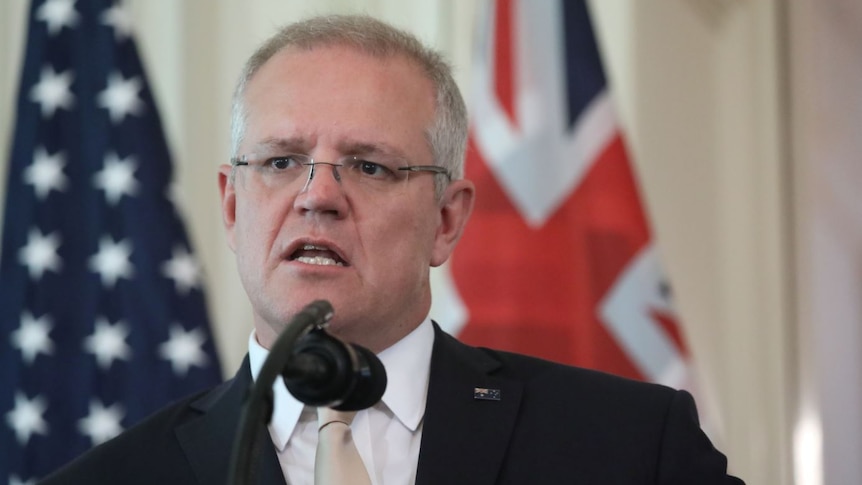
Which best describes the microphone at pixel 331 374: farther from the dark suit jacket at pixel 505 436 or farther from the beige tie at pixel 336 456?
the dark suit jacket at pixel 505 436

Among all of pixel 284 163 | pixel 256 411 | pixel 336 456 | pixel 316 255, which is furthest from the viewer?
pixel 284 163

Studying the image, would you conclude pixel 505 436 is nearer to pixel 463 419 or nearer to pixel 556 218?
pixel 463 419

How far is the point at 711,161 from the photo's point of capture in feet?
13.8

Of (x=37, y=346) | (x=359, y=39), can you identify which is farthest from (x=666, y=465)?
(x=37, y=346)

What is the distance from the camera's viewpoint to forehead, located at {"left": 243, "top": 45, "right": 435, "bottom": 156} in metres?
2.21

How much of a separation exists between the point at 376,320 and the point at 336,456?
32cm

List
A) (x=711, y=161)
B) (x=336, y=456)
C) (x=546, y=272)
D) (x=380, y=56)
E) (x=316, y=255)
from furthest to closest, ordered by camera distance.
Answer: (x=711, y=161) → (x=546, y=272) → (x=380, y=56) → (x=316, y=255) → (x=336, y=456)

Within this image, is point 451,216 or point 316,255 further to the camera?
point 451,216

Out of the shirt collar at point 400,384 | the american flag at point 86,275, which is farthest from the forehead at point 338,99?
the american flag at point 86,275

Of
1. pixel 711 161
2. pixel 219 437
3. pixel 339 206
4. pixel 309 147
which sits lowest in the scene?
pixel 219 437

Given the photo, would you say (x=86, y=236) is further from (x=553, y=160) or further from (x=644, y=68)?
(x=644, y=68)

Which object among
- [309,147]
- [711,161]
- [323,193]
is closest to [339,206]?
[323,193]

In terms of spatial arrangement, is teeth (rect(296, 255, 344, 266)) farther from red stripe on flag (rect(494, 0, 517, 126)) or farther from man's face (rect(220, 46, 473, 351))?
red stripe on flag (rect(494, 0, 517, 126))

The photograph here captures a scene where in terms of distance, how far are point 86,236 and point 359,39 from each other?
171cm
